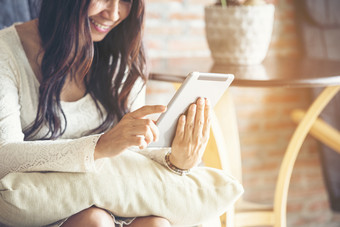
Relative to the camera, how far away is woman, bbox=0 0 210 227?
34.5 inches

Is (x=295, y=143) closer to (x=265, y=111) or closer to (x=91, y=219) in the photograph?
(x=265, y=111)

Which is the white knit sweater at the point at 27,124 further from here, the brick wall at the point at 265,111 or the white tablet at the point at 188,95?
the brick wall at the point at 265,111

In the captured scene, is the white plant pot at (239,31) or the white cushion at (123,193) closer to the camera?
the white cushion at (123,193)

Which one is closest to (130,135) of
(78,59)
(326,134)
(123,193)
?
(123,193)

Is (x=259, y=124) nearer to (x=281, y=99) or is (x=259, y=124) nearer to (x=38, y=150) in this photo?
(x=281, y=99)

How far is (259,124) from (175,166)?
1159mm

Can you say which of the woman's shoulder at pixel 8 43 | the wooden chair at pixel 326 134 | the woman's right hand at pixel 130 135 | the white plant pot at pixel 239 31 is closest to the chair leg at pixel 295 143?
the white plant pot at pixel 239 31

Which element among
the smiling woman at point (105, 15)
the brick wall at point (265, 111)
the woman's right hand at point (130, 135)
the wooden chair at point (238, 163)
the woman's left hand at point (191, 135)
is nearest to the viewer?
the woman's right hand at point (130, 135)

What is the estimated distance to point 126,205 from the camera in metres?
0.90

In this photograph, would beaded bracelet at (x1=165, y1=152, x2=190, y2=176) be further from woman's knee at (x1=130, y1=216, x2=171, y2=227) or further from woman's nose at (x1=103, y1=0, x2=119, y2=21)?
woman's nose at (x1=103, y1=0, x2=119, y2=21)

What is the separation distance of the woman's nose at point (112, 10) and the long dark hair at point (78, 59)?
62 mm

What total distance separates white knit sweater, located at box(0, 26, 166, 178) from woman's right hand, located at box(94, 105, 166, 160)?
0.02 m

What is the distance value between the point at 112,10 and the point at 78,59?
13cm

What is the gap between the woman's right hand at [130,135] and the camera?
0.84 metres
